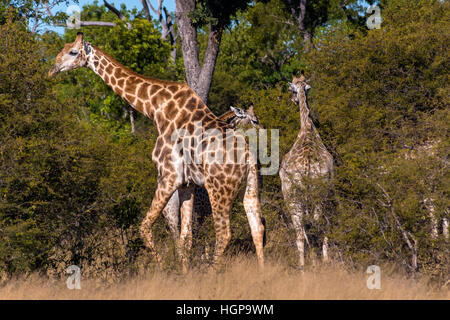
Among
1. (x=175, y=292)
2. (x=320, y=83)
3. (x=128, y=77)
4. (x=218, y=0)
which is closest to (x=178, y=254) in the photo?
(x=175, y=292)

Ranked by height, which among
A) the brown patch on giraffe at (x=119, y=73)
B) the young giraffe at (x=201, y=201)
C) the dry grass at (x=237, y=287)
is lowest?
the dry grass at (x=237, y=287)

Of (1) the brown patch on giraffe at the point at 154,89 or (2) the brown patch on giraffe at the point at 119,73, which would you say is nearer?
(1) the brown patch on giraffe at the point at 154,89

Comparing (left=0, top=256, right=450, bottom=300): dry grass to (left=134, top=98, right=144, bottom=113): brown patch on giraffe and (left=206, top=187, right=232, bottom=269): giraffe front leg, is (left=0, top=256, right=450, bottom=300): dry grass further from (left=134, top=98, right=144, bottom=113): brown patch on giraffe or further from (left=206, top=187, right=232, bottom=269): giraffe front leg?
(left=134, top=98, right=144, bottom=113): brown patch on giraffe

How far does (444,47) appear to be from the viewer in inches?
598

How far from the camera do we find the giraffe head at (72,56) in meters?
10.2

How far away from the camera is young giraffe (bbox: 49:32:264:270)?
933cm

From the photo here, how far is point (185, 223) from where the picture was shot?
32.9 feet

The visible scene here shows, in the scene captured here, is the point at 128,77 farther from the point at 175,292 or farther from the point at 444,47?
the point at 444,47

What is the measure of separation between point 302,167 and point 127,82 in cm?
346

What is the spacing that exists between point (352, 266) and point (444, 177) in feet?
6.06

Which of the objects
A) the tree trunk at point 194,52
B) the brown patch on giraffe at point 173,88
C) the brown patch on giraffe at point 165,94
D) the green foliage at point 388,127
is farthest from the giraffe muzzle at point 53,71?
the green foliage at point 388,127

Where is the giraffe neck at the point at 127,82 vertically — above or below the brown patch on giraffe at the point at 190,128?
above

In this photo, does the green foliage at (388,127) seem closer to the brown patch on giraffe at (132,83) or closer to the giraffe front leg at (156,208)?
the giraffe front leg at (156,208)

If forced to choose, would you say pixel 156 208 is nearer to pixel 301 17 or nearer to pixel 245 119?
pixel 245 119
